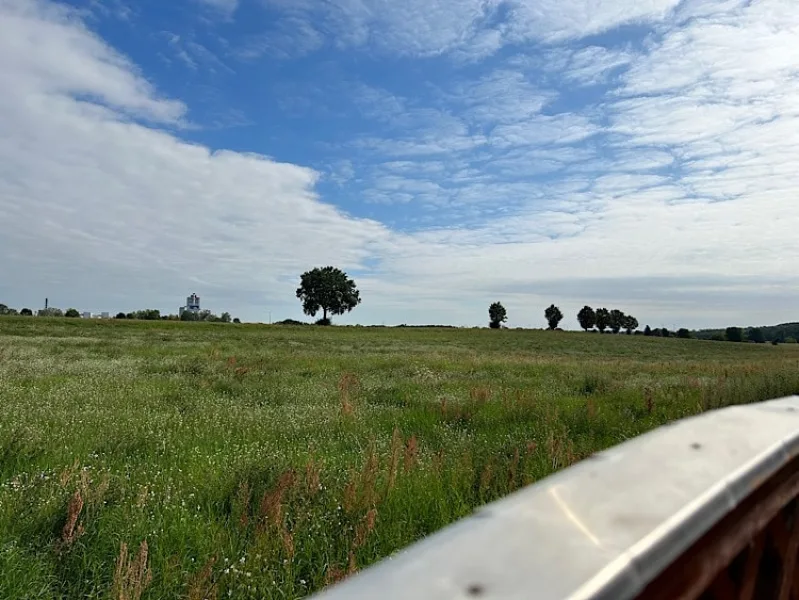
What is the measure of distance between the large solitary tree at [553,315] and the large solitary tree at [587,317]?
5.28 m

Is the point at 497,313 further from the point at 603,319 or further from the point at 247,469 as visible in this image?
the point at 247,469

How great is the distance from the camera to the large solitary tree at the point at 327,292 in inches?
4107

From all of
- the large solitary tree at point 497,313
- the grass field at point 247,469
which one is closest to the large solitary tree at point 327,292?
the large solitary tree at point 497,313

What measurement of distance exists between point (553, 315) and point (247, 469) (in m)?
144

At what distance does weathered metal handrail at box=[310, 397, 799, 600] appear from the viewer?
68 cm

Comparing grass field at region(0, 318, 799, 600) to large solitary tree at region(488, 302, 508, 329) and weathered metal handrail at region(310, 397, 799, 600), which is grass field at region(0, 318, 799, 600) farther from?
large solitary tree at region(488, 302, 508, 329)

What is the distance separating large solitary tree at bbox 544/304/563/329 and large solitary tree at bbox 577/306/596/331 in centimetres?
528

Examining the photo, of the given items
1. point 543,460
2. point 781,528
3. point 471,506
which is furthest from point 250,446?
point 781,528

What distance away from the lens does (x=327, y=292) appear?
341 ft

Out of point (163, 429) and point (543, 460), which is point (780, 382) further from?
point (163, 429)

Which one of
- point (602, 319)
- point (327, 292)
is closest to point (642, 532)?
point (327, 292)

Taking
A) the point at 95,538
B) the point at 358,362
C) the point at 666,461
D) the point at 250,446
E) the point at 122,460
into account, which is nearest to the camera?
the point at 666,461

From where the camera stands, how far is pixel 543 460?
20.0ft

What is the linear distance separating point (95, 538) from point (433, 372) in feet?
41.6
